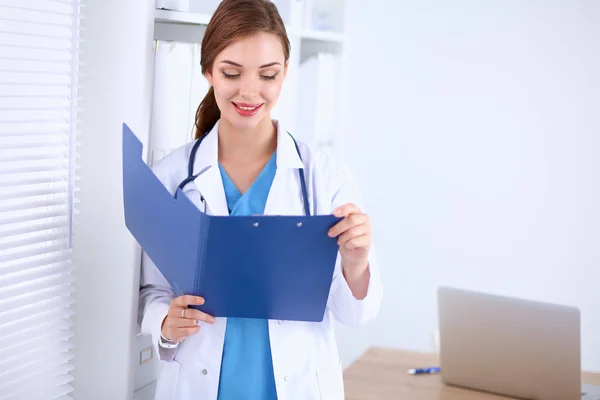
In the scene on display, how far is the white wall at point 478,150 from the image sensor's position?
12.9 ft

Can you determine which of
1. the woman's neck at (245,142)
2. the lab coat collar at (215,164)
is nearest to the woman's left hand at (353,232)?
the lab coat collar at (215,164)

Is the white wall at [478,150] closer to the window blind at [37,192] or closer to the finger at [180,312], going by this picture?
the window blind at [37,192]

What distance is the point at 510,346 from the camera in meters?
2.12

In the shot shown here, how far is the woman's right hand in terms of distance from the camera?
1499 millimetres

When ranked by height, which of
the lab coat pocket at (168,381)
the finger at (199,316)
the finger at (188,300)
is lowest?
the lab coat pocket at (168,381)

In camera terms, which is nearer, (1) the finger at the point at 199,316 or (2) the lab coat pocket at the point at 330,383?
(1) the finger at the point at 199,316

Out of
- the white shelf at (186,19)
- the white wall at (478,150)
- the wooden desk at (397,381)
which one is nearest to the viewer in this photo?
the white shelf at (186,19)

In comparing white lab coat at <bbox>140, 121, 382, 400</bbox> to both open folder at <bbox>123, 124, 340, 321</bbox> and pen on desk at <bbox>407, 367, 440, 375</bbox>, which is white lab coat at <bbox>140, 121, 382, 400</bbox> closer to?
open folder at <bbox>123, 124, 340, 321</bbox>

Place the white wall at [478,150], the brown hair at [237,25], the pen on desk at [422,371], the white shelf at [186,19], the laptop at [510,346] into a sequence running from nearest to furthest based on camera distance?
the brown hair at [237,25], the white shelf at [186,19], the laptop at [510,346], the pen on desk at [422,371], the white wall at [478,150]

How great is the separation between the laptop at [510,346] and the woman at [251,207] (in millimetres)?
613

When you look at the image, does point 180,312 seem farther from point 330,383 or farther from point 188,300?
point 330,383

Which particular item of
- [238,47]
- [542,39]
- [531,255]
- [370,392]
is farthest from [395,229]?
[238,47]

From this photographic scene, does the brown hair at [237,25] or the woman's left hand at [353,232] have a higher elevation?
the brown hair at [237,25]

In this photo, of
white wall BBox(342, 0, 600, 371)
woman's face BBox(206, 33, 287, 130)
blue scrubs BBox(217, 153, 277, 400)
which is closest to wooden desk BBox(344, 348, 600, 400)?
blue scrubs BBox(217, 153, 277, 400)
